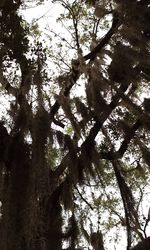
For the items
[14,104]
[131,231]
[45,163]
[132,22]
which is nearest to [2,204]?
[45,163]

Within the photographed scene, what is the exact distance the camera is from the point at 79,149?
4.25 m

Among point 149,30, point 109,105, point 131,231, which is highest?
point 149,30

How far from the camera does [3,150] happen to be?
4086mm

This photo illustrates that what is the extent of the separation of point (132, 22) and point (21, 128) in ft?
4.19

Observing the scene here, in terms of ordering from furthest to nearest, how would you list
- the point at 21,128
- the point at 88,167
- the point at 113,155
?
1. the point at 113,155
2. the point at 88,167
3. the point at 21,128

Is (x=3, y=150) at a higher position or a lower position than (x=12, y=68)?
lower

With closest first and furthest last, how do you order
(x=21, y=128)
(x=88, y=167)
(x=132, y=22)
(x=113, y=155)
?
1. (x=132, y=22)
2. (x=21, y=128)
3. (x=88, y=167)
4. (x=113, y=155)

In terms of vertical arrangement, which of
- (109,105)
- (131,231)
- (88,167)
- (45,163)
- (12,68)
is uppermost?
(12,68)

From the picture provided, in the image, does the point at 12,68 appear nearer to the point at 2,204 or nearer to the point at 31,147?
the point at 31,147

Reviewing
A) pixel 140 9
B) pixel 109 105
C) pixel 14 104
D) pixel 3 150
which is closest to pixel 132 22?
pixel 140 9

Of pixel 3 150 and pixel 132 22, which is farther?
pixel 3 150

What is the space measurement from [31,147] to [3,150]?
2.13 feet

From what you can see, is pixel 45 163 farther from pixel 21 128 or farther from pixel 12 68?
pixel 12 68

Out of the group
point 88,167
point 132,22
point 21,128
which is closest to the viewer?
point 132,22
